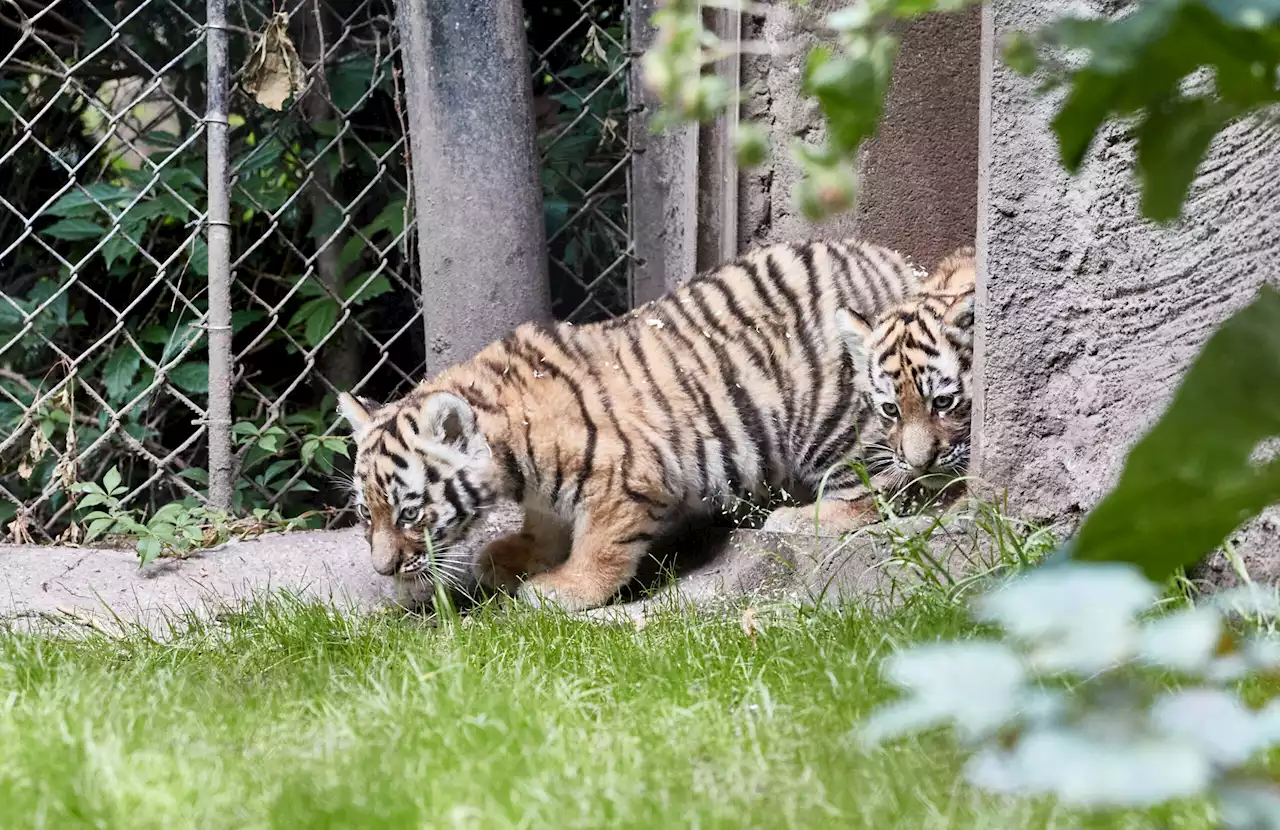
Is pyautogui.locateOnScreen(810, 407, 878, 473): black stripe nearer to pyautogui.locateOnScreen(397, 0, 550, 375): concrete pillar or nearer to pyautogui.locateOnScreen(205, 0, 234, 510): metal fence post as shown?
pyautogui.locateOnScreen(397, 0, 550, 375): concrete pillar

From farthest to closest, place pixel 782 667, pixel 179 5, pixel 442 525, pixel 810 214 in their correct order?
1. pixel 179 5
2. pixel 442 525
3. pixel 782 667
4. pixel 810 214

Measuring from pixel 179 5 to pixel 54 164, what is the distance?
2.21 feet

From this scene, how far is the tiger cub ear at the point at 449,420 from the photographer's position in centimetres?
342

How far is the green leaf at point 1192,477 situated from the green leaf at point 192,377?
11.4 feet

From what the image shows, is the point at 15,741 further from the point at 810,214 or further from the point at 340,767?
the point at 810,214

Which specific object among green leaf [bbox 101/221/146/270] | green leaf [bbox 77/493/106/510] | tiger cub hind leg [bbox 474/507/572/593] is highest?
green leaf [bbox 101/221/146/270]

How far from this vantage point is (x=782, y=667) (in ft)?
7.82

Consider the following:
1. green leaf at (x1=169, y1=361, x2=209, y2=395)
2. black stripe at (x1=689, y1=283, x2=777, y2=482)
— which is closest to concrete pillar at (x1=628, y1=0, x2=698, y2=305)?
black stripe at (x1=689, y1=283, x2=777, y2=482)

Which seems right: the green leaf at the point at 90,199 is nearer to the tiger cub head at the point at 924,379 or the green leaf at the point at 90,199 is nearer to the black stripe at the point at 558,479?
the black stripe at the point at 558,479

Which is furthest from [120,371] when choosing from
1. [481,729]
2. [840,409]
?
[481,729]

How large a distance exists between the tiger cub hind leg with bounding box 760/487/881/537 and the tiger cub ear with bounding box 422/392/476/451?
85 cm

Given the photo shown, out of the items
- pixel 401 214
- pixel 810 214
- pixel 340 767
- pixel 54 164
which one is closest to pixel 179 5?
pixel 54 164

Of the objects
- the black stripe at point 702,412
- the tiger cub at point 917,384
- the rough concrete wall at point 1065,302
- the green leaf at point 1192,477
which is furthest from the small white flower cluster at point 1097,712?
A: the black stripe at point 702,412

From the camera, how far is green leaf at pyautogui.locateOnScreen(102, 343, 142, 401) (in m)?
4.12
